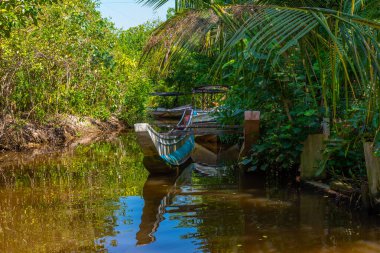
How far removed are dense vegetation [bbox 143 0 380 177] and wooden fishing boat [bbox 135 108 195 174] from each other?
1193 mm

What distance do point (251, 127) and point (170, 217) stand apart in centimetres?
335

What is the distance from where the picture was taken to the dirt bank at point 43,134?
47.3 ft

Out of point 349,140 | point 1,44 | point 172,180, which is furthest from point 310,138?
point 1,44

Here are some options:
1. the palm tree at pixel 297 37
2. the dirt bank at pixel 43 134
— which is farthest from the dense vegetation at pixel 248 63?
the dirt bank at pixel 43 134

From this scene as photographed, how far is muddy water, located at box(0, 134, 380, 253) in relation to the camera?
5434 mm

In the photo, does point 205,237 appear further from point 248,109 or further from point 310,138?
point 248,109

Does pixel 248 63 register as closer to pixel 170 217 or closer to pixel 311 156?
pixel 311 156

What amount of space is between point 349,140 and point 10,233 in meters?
4.40

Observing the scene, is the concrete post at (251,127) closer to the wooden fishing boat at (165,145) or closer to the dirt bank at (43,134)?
the wooden fishing boat at (165,145)

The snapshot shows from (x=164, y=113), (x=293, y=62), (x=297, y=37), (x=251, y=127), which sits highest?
(x=164, y=113)

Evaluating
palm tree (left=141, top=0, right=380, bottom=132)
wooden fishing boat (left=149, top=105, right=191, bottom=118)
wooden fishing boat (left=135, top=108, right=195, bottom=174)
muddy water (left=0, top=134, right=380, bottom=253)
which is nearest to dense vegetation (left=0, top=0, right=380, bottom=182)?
palm tree (left=141, top=0, right=380, bottom=132)

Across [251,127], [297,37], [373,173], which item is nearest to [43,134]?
[251,127]

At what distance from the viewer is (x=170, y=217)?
6.68 m

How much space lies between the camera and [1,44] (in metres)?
13.4
